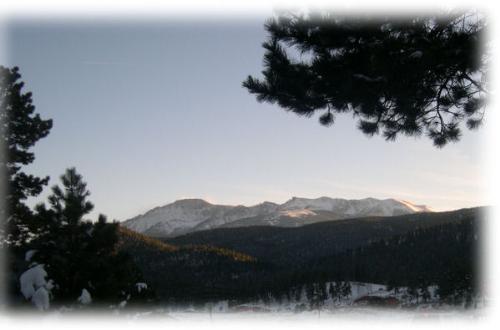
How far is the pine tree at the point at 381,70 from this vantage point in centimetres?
1092

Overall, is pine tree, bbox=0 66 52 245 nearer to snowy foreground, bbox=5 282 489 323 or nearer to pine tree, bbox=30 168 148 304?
pine tree, bbox=30 168 148 304

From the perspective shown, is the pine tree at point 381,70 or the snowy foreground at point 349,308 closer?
the pine tree at point 381,70

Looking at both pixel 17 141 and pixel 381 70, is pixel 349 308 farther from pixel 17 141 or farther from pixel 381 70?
pixel 381 70

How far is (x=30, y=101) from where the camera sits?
873 inches

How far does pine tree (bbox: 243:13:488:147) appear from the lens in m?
10.9

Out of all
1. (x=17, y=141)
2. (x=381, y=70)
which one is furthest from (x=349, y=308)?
(x=381, y=70)

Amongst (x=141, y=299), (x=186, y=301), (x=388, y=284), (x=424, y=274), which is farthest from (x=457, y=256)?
(x=141, y=299)

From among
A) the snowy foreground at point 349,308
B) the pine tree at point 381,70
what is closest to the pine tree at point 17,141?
the pine tree at point 381,70

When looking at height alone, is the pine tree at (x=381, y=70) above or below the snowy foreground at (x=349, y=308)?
above

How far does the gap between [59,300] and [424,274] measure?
188 metres

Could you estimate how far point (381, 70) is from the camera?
11.0m

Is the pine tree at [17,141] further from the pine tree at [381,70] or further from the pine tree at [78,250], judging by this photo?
the pine tree at [381,70]

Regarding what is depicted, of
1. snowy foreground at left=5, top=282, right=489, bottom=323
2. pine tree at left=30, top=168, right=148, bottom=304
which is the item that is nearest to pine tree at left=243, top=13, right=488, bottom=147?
pine tree at left=30, top=168, right=148, bottom=304

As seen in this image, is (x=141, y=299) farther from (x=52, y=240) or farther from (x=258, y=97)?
(x=258, y=97)
